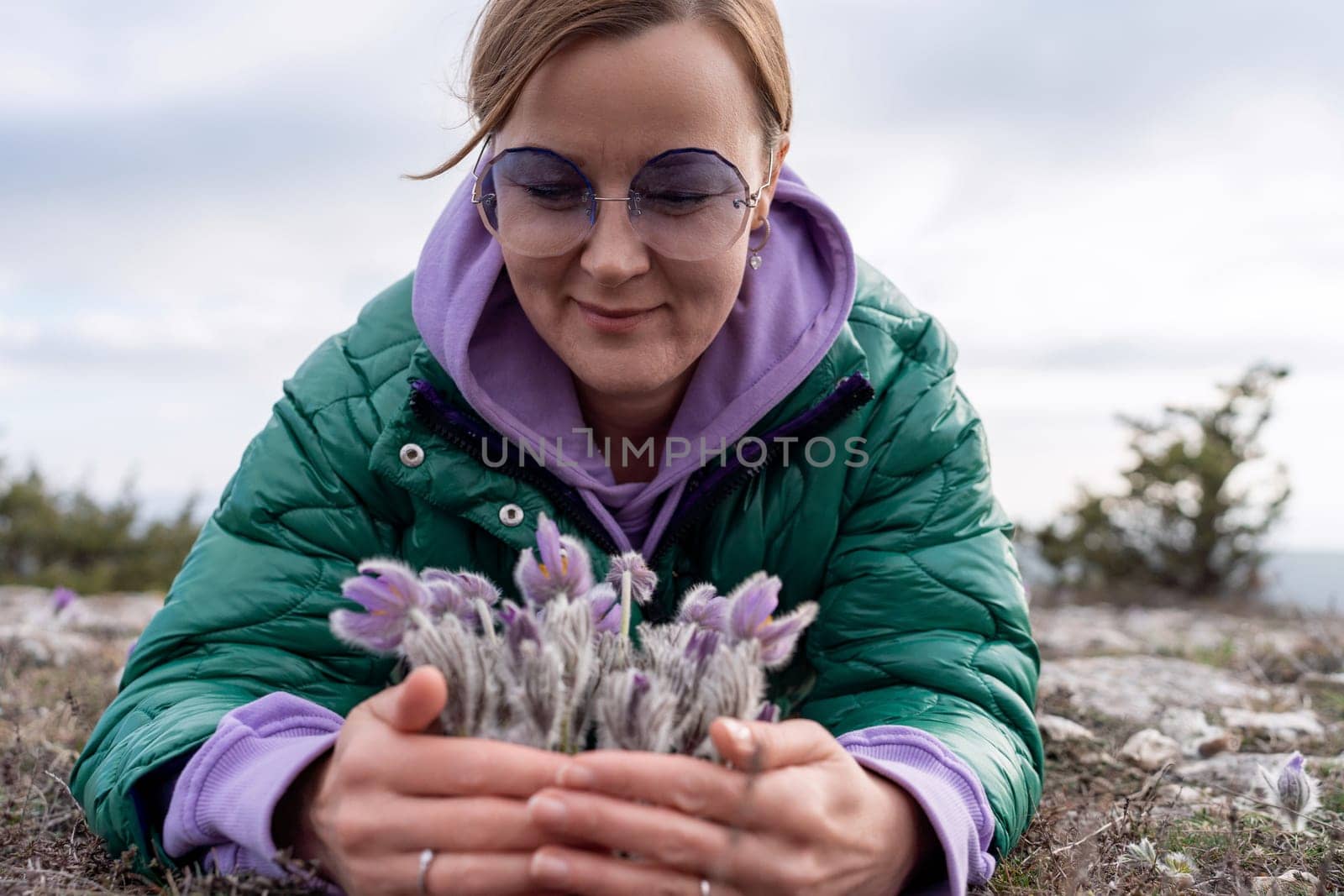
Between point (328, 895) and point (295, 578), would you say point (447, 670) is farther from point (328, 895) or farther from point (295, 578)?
point (295, 578)

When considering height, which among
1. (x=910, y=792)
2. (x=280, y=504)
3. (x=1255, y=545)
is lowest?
(x=1255, y=545)

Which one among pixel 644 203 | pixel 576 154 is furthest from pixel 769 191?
pixel 576 154

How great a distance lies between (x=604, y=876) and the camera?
179 cm

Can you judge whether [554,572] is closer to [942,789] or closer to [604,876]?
[604,876]

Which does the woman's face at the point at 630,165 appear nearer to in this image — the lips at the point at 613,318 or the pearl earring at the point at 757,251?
the lips at the point at 613,318

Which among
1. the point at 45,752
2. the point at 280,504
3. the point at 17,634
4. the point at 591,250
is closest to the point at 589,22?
the point at 591,250

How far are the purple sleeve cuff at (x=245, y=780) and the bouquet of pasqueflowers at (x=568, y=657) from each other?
0.35m

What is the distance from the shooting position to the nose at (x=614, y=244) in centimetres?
269

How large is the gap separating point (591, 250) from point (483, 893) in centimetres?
149

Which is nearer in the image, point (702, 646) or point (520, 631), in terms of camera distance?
point (520, 631)

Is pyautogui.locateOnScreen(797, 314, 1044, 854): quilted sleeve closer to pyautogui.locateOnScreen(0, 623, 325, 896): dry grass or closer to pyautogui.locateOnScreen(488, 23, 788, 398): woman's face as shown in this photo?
pyautogui.locateOnScreen(488, 23, 788, 398): woman's face

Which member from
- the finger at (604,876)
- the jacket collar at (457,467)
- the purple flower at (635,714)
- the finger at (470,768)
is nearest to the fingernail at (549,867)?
the finger at (604,876)

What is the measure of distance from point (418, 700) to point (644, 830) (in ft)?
1.33

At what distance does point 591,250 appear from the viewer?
8.93ft
